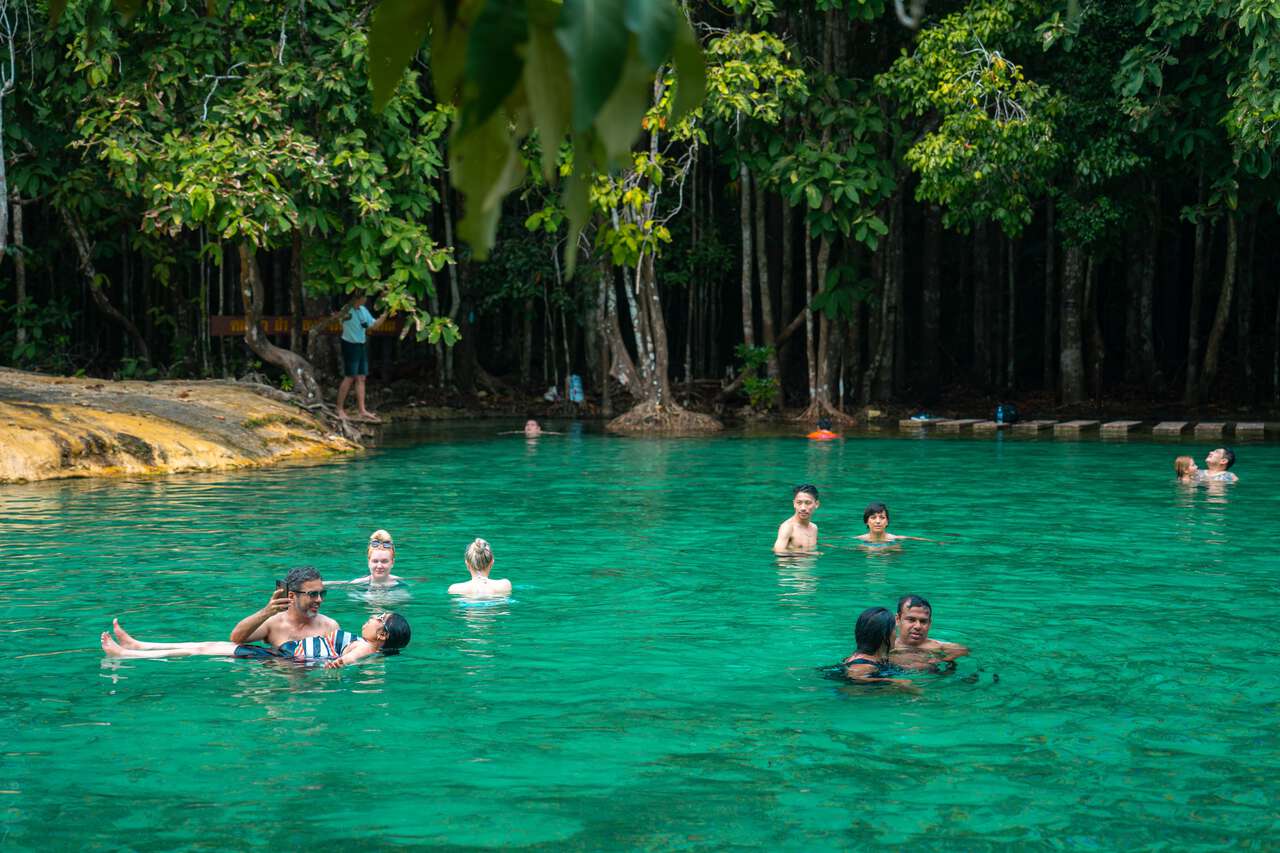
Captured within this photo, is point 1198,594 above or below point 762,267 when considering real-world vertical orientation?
below

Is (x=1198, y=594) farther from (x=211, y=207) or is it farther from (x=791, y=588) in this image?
(x=211, y=207)

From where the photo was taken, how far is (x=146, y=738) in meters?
7.30

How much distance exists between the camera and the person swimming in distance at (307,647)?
28.4 ft

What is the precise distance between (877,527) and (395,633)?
5119mm

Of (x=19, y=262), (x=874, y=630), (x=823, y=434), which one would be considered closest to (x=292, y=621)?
(x=874, y=630)

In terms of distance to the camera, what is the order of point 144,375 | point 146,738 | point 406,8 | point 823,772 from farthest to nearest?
point 144,375
point 146,738
point 823,772
point 406,8

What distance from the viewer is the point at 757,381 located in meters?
26.4

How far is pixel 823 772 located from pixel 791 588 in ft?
15.3

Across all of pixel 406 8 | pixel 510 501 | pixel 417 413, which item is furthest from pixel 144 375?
pixel 406 8

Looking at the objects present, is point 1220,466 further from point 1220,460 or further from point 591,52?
point 591,52

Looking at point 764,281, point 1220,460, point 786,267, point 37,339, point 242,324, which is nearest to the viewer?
point 1220,460

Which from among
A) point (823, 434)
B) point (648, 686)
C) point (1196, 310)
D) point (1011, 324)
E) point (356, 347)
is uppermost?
point (1196, 310)

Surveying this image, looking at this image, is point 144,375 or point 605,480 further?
point 144,375

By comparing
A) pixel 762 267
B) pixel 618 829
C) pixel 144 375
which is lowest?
pixel 618 829
